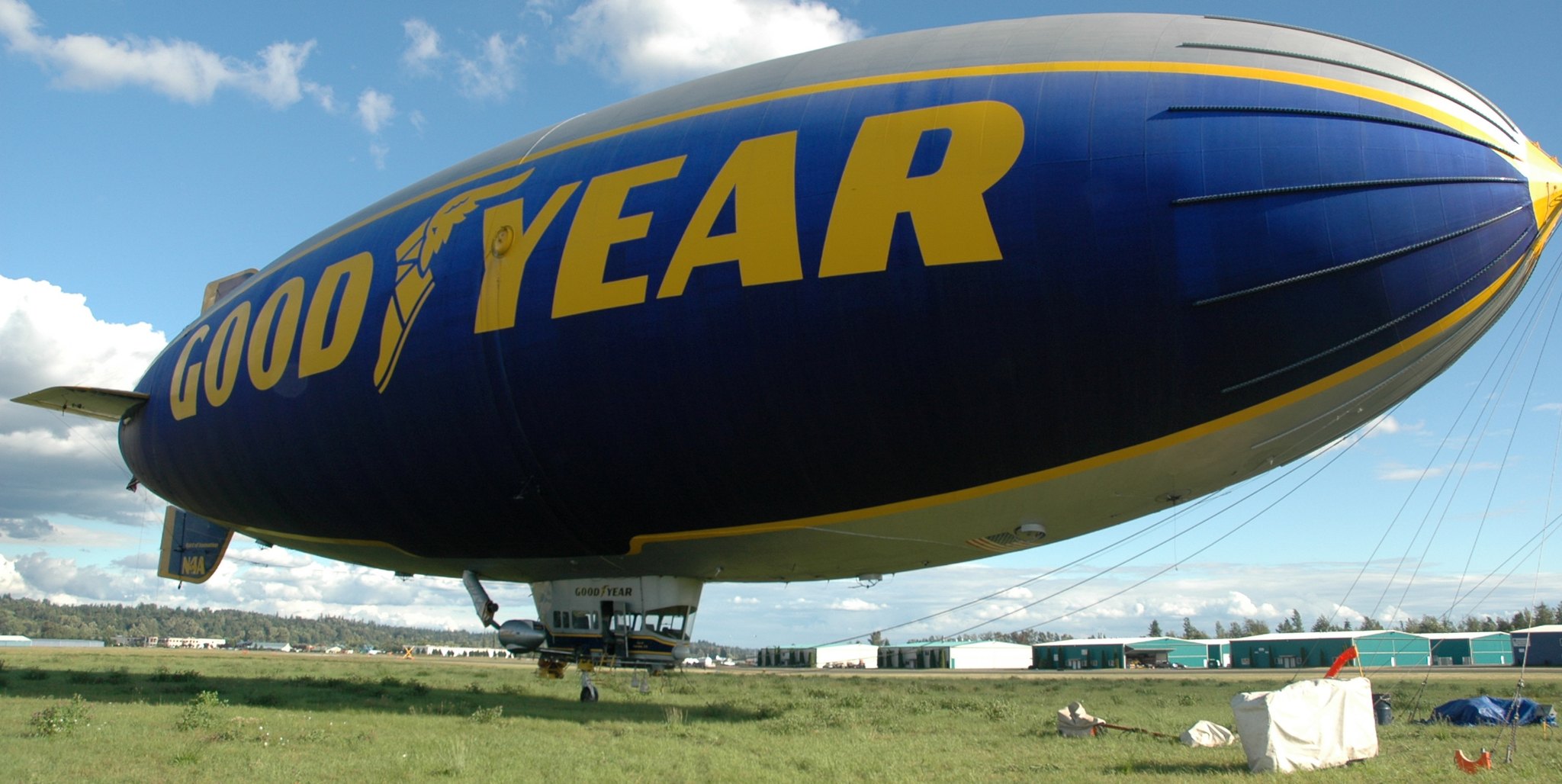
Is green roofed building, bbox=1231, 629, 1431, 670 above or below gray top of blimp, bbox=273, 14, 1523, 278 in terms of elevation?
below

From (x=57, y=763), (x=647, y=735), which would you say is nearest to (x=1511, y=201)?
(x=647, y=735)

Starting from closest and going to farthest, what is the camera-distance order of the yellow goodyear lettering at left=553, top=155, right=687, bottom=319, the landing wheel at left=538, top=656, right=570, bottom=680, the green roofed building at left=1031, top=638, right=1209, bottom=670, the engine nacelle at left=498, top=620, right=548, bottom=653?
the yellow goodyear lettering at left=553, top=155, right=687, bottom=319
the engine nacelle at left=498, top=620, right=548, bottom=653
the landing wheel at left=538, top=656, right=570, bottom=680
the green roofed building at left=1031, top=638, right=1209, bottom=670

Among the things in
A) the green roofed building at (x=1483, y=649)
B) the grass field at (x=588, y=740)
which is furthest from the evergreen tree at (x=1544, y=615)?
the grass field at (x=588, y=740)

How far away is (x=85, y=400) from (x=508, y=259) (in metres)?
16.1

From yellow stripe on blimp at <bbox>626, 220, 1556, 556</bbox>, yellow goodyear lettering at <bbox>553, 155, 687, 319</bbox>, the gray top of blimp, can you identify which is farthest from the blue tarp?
yellow goodyear lettering at <bbox>553, 155, 687, 319</bbox>

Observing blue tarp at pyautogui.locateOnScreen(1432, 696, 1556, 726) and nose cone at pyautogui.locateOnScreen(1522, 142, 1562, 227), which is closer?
nose cone at pyautogui.locateOnScreen(1522, 142, 1562, 227)

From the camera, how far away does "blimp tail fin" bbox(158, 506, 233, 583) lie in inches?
1129

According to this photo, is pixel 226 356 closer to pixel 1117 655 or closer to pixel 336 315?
pixel 336 315

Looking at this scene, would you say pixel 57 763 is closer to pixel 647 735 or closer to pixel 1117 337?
pixel 647 735

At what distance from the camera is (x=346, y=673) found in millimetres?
44094

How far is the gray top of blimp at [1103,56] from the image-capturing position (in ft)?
42.5

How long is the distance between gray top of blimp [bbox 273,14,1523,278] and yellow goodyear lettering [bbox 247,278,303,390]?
28.6ft

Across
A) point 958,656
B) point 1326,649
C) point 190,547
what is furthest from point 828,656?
point 190,547

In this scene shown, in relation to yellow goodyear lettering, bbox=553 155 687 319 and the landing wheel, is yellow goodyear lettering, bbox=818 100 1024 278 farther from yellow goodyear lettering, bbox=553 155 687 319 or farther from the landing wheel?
the landing wheel
